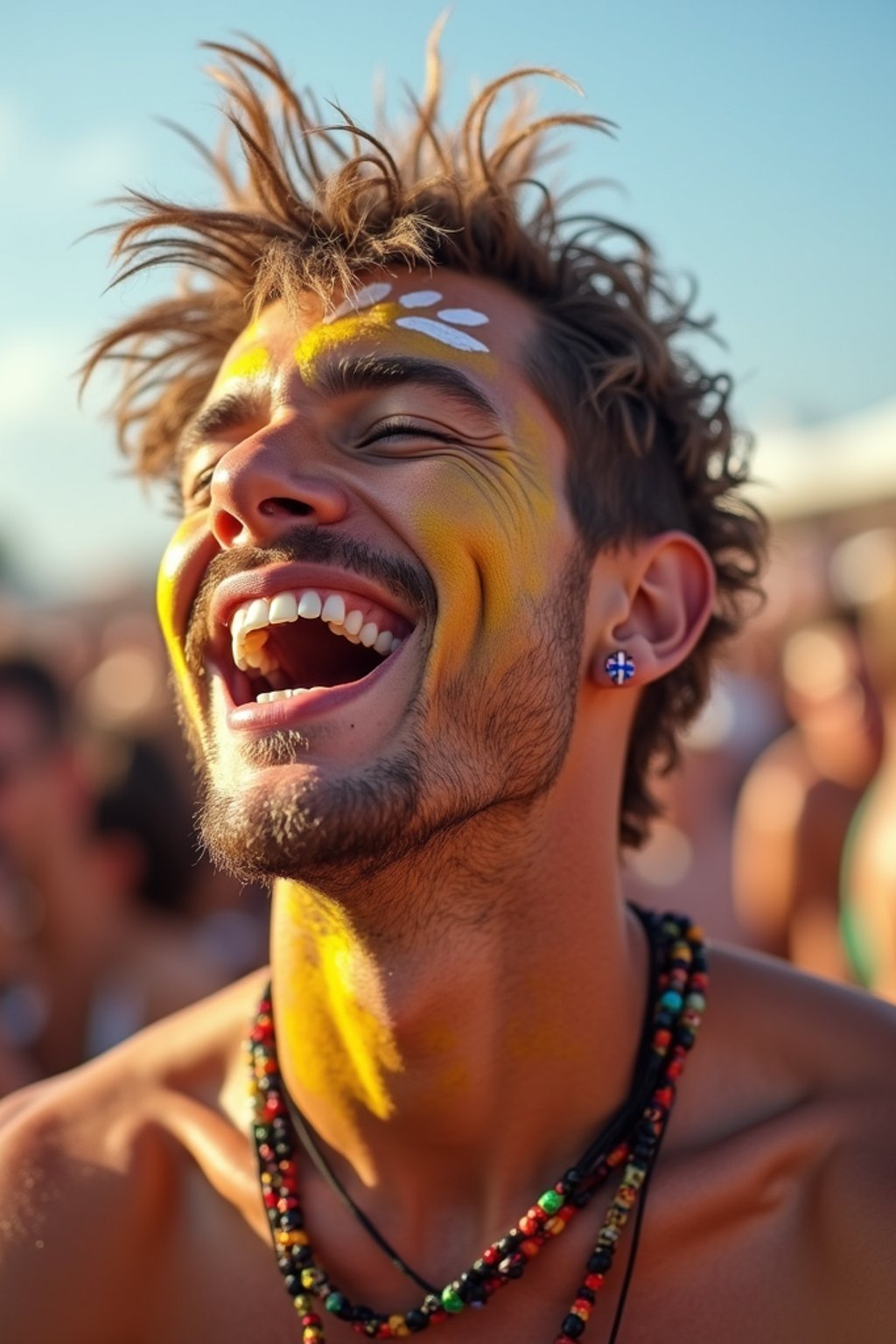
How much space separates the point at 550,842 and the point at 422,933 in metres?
0.34

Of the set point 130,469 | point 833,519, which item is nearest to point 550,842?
point 130,469

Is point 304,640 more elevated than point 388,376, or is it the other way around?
point 388,376

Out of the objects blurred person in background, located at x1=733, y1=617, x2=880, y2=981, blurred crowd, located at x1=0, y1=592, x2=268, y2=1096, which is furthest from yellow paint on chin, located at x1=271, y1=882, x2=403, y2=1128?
blurred person in background, located at x1=733, y1=617, x2=880, y2=981

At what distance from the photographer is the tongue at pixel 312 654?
312 cm

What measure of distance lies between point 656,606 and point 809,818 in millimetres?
3236

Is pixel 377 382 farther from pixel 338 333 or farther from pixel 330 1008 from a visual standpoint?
pixel 330 1008

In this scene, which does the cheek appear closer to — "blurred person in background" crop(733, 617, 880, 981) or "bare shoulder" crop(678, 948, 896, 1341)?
"bare shoulder" crop(678, 948, 896, 1341)

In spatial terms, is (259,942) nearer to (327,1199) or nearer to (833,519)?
(327,1199)

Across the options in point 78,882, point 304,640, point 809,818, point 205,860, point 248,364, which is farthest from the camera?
point 809,818

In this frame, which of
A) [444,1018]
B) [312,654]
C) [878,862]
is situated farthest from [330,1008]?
[878,862]

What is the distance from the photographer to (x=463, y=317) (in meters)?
2.97

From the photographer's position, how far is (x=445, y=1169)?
279cm

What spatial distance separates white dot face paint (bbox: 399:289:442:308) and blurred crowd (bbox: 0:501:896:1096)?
6.63 ft

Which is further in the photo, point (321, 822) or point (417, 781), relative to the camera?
point (417, 781)
